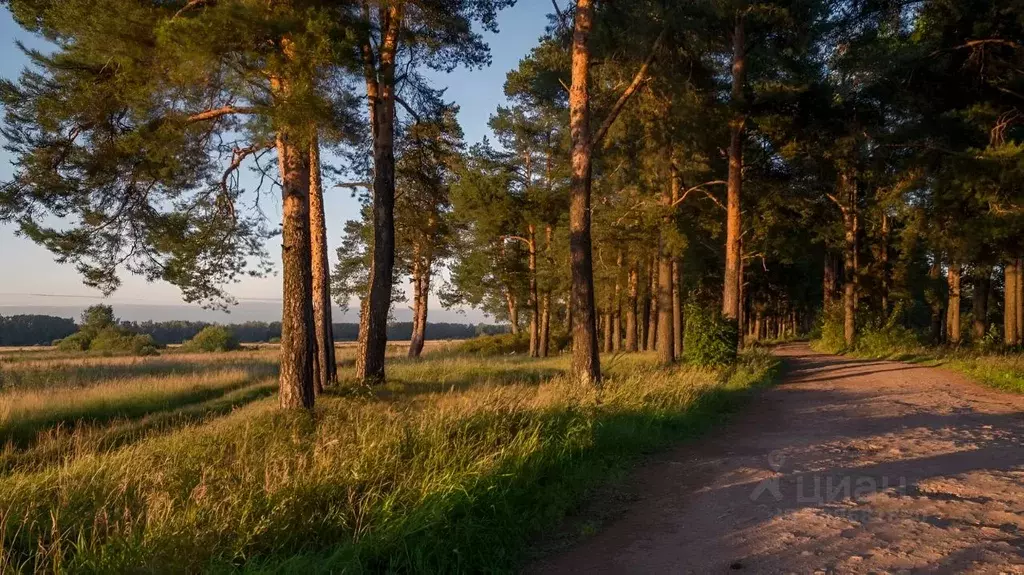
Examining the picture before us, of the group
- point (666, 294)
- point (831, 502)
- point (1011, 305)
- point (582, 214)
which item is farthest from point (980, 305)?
point (831, 502)

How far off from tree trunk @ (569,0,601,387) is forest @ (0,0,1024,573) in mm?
57

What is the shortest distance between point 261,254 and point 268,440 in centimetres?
821

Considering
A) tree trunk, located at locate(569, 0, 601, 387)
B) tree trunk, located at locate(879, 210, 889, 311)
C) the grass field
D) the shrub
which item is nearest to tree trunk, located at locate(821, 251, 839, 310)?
the shrub

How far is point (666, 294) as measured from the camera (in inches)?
846

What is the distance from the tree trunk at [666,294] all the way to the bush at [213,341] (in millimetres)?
36696

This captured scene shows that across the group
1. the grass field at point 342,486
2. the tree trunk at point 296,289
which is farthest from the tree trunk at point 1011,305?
the tree trunk at point 296,289

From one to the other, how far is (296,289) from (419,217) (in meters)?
8.12

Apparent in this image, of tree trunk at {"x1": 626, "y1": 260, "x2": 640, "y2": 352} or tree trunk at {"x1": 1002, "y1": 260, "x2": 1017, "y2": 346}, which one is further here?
tree trunk at {"x1": 626, "y1": 260, "x2": 640, "y2": 352}

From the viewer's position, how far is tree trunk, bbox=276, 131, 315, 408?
993cm

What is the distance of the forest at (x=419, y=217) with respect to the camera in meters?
4.89

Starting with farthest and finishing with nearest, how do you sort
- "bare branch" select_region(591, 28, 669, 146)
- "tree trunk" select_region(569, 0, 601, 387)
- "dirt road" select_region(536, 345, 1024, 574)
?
1. "bare branch" select_region(591, 28, 669, 146)
2. "tree trunk" select_region(569, 0, 601, 387)
3. "dirt road" select_region(536, 345, 1024, 574)

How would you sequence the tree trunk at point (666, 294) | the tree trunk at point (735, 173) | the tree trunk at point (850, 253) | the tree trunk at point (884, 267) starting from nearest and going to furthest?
1. the tree trunk at point (735, 173)
2. the tree trunk at point (666, 294)
3. the tree trunk at point (850, 253)
4. the tree trunk at point (884, 267)

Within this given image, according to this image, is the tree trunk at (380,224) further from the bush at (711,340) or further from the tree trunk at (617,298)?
the tree trunk at (617,298)

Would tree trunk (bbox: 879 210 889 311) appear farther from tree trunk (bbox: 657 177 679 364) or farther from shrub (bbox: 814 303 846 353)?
tree trunk (bbox: 657 177 679 364)
